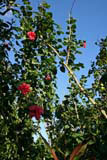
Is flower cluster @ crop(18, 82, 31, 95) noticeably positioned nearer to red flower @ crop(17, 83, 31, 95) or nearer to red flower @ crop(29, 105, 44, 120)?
red flower @ crop(17, 83, 31, 95)

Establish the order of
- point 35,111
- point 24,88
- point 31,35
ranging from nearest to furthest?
point 35,111
point 24,88
point 31,35

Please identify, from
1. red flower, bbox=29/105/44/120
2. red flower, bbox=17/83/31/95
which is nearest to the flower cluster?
red flower, bbox=17/83/31/95

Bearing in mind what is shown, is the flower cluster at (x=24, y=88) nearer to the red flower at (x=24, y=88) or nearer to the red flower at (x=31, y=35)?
the red flower at (x=24, y=88)

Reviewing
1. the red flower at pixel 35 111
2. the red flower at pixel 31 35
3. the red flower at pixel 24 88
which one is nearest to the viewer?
the red flower at pixel 35 111

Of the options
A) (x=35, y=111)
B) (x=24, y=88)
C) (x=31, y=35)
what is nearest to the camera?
(x=35, y=111)

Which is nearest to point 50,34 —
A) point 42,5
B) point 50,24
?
point 50,24

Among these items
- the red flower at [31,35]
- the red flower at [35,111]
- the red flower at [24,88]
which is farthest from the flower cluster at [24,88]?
the red flower at [31,35]

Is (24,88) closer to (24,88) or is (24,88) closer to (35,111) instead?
(24,88)

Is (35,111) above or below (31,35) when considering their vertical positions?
below

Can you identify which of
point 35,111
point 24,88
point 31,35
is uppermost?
point 31,35

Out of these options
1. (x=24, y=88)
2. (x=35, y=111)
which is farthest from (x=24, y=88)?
(x=35, y=111)

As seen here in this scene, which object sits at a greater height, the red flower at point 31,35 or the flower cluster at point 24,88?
the red flower at point 31,35

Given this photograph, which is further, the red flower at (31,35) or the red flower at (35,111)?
the red flower at (31,35)

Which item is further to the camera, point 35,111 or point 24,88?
point 24,88
